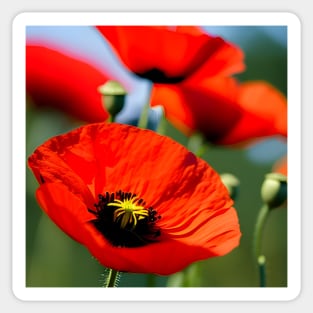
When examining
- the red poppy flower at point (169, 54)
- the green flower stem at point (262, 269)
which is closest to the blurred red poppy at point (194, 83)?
the red poppy flower at point (169, 54)

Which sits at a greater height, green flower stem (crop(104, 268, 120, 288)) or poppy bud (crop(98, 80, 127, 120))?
poppy bud (crop(98, 80, 127, 120))

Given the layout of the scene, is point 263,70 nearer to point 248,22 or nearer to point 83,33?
point 248,22

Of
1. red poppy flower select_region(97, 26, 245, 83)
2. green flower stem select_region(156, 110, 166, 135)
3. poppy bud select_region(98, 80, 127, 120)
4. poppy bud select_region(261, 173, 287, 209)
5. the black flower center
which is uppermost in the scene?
red poppy flower select_region(97, 26, 245, 83)

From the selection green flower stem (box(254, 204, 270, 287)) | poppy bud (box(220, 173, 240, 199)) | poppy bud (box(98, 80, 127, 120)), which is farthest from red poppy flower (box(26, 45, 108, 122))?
green flower stem (box(254, 204, 270, 287))

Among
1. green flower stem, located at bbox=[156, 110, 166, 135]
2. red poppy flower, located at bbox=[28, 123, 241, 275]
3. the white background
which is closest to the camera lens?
red poppy flower, located at bbox=[28, 123, 241, 275]

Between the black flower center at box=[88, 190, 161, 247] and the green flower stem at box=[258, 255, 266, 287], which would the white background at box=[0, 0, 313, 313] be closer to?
the green flower stem at box=[258, 255, 266, 287]

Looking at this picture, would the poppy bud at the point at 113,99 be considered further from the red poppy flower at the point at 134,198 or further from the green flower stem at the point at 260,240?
the green flower stem at the point at 260,240
